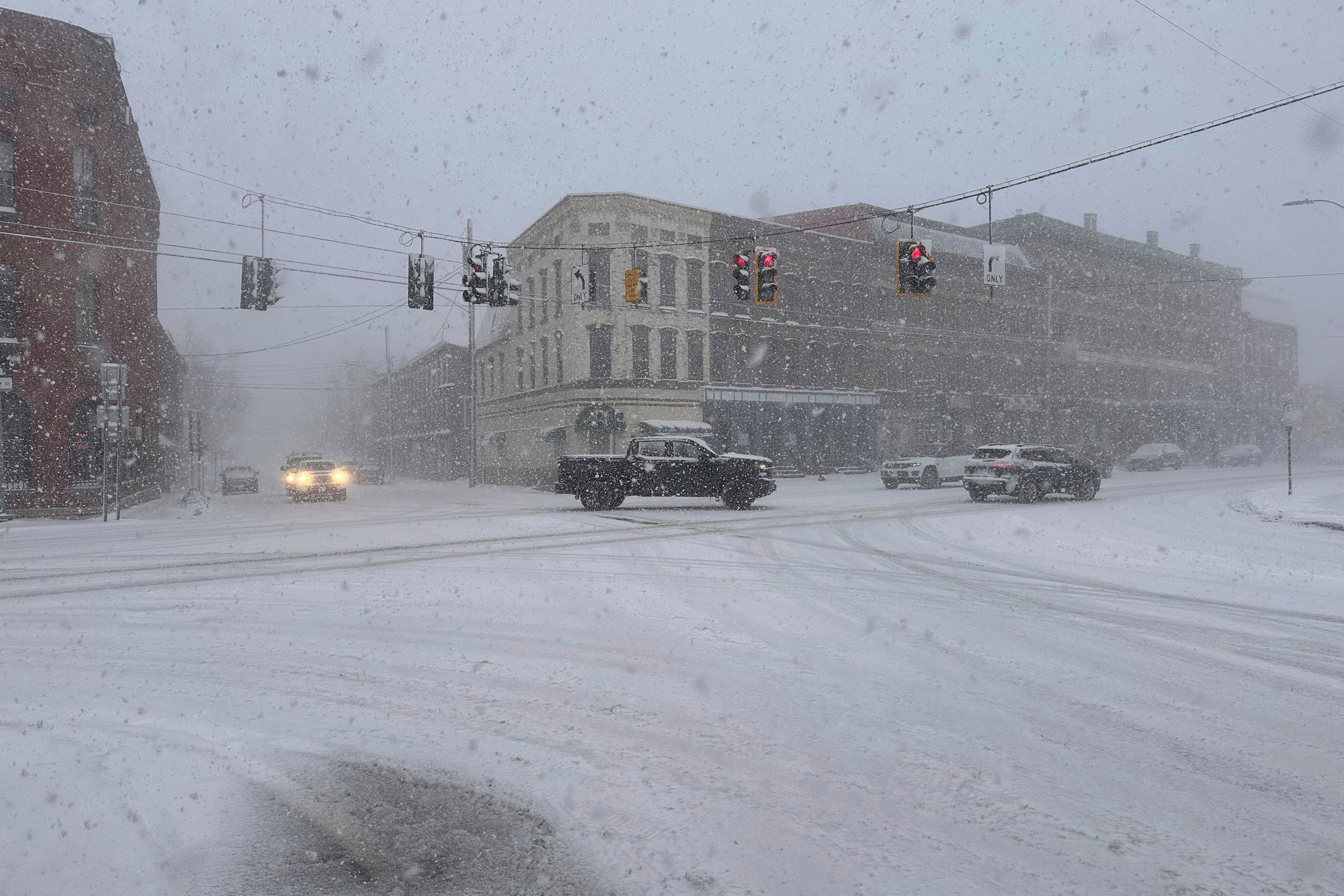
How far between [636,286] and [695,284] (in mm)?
18470

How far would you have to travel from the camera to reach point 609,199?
118 feet

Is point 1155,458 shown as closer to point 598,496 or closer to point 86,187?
point 598,496

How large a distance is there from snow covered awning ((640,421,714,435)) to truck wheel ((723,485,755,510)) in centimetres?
1671

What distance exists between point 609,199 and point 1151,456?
31.4 metres

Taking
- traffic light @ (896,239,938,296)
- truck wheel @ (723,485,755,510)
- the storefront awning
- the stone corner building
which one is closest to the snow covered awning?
the stone corner building

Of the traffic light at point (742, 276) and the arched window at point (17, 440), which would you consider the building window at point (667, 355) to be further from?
the arched window at point (17, 440)

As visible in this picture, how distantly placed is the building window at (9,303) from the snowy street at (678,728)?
16867 millimetres

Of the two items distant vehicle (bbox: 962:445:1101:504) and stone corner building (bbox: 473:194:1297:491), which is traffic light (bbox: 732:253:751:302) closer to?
stone corner building (bbox: 473:194:1297:491)

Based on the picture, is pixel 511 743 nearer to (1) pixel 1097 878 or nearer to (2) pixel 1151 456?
(1) pixel 1097 878

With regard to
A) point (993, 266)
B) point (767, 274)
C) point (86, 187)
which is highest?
point (86, 187)

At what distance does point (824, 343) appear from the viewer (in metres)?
42.8

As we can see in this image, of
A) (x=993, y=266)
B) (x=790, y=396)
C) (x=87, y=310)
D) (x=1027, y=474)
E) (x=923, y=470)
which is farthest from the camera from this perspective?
(x=790, y=396)

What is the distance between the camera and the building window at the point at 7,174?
2214 centimetres

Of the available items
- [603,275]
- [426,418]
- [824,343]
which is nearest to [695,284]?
[603,275]
